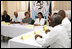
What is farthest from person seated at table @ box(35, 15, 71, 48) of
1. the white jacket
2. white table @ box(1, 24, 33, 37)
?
white table @ box(1, 24, 33, 37)

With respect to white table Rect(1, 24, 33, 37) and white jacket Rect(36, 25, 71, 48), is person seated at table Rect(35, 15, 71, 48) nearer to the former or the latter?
white jacket Rect(36, 25, 71, 48)

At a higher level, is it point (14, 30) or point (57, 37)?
point (57, 37)

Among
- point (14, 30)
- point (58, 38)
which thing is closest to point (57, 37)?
point (58, 38)

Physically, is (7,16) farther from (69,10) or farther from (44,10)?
(69,10)

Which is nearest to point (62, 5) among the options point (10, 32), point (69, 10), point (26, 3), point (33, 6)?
point (69, 10)

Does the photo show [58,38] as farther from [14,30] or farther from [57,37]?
[14,30]

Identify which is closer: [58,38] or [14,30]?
[58,38]

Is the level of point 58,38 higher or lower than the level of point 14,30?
higher

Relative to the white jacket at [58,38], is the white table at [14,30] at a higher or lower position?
lower

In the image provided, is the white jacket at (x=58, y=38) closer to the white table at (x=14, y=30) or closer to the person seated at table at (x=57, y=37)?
the person seated at table at (x=57, y=37)

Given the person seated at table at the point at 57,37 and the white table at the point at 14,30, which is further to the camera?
the white table at the point at 14,30

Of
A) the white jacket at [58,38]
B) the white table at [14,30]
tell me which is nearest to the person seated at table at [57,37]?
the white jacket at [58,38]

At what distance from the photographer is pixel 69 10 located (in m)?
5.50

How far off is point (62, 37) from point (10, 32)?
2326 millimetres
